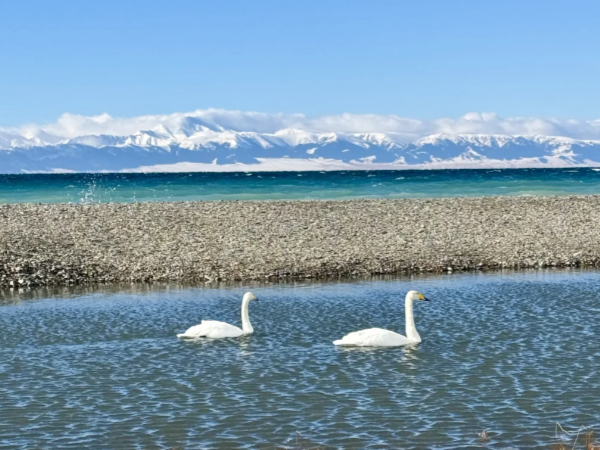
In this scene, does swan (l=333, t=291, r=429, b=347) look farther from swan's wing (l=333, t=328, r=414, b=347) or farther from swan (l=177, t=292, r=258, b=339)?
swan (l=177, t=292, r=258, b=339)

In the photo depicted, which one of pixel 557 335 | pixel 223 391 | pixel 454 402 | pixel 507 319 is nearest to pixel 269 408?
pixel 223 391

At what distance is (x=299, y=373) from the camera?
17109 millimetres

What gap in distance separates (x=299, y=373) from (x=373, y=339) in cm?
279

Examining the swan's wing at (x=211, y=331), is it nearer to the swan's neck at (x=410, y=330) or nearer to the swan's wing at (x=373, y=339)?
the swan's wing at (x=373, y=339)

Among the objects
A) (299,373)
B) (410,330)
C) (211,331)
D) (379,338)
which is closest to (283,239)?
(211,331)

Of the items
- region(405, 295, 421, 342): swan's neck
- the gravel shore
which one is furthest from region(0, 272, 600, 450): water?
the gravel shore

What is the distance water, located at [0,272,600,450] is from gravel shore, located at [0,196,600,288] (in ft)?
15.6

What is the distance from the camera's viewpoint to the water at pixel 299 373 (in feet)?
44.2

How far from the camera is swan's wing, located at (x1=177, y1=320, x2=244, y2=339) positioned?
67.8 feet

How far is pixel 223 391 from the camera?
15984mm

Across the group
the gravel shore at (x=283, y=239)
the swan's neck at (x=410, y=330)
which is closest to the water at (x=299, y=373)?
the swan's neck at (x=410, y=330)

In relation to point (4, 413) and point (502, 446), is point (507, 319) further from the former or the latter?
point (4, 413)

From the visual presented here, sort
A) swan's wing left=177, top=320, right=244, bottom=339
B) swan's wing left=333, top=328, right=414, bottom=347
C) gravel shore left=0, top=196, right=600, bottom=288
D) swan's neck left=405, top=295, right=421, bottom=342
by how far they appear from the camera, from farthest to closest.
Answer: gravel shore left=0, top=196, right=600, bottom=288, swan's wing left=177, top=320, right=244, bottom=339, swan's neck left=405, top=295, right=421, bottom=342, swan's wing left=333, top=328, right=414, bottom=347

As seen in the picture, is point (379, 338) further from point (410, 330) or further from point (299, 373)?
point (299, 373)
